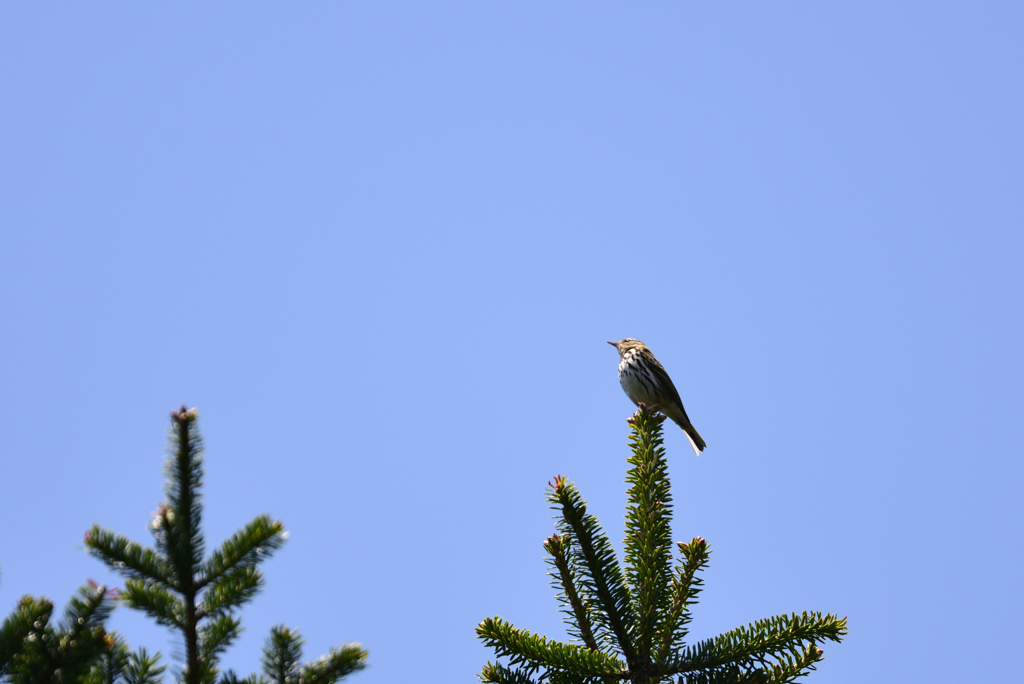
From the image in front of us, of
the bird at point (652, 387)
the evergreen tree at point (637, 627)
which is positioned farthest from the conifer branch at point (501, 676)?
the bird at point (652, 387)

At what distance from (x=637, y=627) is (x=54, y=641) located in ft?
8.23

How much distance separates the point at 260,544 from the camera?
3086mm

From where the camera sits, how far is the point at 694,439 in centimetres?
1193

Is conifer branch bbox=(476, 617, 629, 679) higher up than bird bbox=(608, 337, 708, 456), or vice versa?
bird bbox=(608, 337, 708, 456)

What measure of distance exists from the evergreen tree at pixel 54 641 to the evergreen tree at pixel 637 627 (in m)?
1.72

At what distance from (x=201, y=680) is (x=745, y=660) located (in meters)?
2.46

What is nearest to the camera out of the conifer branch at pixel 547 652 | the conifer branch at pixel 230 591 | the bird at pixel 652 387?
the conifer branch at pixel 230 591

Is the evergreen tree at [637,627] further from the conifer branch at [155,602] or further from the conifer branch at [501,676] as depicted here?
the conifer branch at [155,602]

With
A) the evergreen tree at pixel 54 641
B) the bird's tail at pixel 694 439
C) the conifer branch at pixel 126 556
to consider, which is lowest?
the evergreen tree at pixel 54 641

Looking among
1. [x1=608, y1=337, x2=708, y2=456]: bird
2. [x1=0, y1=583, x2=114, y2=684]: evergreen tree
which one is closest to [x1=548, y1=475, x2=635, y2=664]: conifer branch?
[x1=0, y1=583, x2=114, y2=684]: evergreen tree

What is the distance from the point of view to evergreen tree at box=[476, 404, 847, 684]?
3863 mm

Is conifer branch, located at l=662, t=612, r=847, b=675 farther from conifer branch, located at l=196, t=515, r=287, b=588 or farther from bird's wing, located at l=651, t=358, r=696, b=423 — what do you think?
bird's wing, located at l=651, t=358, r=696, b=423

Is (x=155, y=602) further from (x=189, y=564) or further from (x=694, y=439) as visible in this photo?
(x=694, y=439)

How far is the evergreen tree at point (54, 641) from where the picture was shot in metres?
2.88
